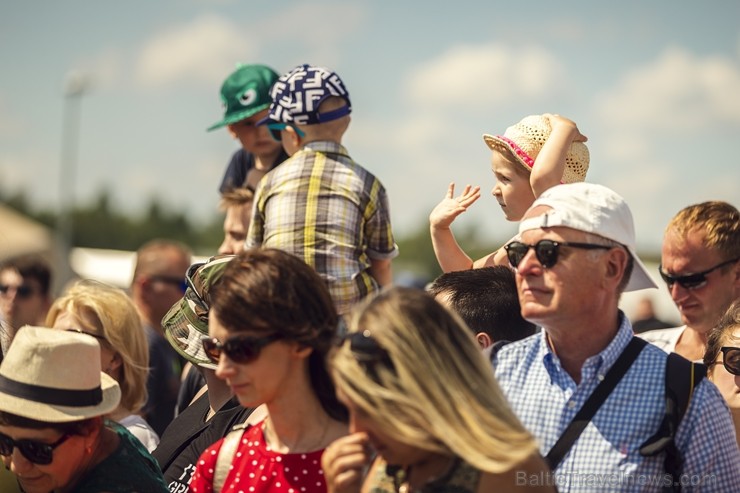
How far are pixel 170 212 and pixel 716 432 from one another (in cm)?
10527

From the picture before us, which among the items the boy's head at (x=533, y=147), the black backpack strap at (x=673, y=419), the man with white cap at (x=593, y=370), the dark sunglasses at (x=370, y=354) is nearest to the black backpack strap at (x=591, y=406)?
the man with white cap at (x=593, y=370)

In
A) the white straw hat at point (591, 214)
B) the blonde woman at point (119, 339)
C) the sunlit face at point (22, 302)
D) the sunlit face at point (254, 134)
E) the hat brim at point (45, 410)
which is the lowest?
the sunlit face at point (22, 302)

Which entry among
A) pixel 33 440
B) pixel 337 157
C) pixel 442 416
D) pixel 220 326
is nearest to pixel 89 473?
pixel 33 440

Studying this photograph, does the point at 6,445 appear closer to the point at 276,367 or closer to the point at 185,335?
the point at 276,367

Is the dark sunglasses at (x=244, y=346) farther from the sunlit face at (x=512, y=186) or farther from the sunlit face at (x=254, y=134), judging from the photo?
the sunlit face at (x=254, y=134)

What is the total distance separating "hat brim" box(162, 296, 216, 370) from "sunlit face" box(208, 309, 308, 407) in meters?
1.13

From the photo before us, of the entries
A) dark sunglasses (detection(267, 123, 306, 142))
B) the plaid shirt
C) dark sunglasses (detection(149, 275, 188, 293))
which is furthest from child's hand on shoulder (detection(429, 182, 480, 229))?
dark sunglasses (detection(149, 275, 188, 293))

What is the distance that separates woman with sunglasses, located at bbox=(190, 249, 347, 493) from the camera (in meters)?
3.76

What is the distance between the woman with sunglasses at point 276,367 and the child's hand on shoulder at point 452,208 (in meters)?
1.71

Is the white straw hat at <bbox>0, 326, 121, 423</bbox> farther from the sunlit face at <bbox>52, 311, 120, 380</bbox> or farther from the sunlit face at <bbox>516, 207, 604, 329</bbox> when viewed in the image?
the sunlit face at <bbox>516, 207, 604, 329</bbox>

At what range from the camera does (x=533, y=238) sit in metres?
4.00

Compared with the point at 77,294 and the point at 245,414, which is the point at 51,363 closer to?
the point at 245,414

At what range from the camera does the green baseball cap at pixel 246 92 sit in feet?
24.1

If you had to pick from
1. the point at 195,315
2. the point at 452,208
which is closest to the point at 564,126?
the point at 452,208
